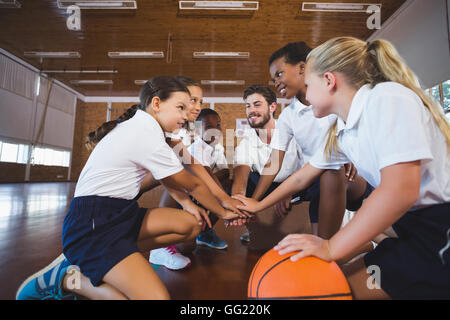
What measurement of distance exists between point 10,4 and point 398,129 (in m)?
7.97

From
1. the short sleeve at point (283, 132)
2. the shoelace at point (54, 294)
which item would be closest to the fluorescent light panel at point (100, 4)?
the short sleeve at point (283, 132)

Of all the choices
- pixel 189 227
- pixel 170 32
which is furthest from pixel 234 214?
pixel 170 32

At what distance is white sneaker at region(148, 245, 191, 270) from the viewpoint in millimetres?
1479

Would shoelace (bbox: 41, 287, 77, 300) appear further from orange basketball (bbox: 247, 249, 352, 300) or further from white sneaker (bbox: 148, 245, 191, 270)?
orange basketball (bbox: 247, 249, 352, 300)

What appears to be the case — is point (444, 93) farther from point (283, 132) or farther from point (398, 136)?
point (398, 136)

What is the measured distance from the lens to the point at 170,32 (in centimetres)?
664

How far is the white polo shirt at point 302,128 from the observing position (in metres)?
1.83

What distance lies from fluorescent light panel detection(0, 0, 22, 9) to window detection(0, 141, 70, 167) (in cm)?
400

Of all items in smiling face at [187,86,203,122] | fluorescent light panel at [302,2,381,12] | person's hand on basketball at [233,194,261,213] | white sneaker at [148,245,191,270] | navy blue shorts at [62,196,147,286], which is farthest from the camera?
fluorescent light panel at [302,2,381,12]

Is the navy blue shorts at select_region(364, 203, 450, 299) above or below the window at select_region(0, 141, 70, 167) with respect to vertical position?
below

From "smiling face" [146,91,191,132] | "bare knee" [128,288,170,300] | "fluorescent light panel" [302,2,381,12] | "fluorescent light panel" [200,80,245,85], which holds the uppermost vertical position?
"fluorescent light panel" [302,2,381,12]

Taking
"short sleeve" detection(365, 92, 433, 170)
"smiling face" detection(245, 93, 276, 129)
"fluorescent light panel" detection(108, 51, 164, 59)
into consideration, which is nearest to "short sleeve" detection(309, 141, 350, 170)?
"short sleeve" detection(365, 92, 433, 170)

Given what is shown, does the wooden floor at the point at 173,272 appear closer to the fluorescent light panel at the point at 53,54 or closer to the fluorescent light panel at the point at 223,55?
the fluorescent light panel at the point at 223,55

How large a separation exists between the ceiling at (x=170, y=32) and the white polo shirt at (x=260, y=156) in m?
4.19
